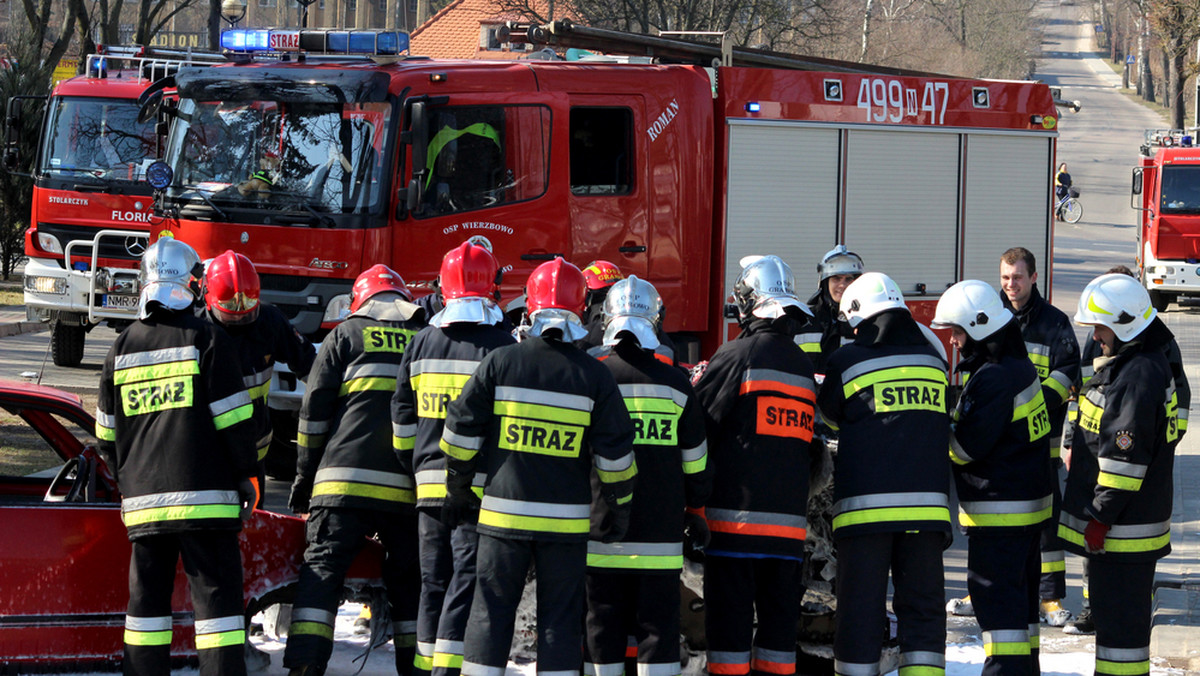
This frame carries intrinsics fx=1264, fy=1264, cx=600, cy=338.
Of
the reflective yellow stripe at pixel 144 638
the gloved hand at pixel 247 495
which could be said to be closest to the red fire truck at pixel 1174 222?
the gloved hand at pixel 247 495

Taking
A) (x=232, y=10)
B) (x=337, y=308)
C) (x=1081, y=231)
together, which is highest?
(x=232, y=10)

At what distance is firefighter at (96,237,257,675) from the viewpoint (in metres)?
4.61

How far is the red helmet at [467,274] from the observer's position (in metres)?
5.00

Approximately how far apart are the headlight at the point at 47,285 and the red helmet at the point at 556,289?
8.91m

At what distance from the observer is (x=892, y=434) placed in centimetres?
481

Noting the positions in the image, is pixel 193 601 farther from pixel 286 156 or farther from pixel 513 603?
pixel 286 156

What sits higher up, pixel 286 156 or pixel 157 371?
pixel 286 156

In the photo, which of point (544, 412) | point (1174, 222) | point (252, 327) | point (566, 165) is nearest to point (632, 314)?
point (544, 412)

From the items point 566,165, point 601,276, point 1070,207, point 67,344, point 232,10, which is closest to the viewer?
point 601,276

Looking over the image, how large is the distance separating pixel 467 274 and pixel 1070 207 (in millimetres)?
34430

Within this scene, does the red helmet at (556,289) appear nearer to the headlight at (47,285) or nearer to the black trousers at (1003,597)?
the black trousers at (1003,597)

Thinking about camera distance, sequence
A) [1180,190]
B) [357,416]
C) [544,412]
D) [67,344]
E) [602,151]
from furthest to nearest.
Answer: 1. [1180,190]
2. [67,344]
3. [602,151]
4. [357,416]
5. [544,412]

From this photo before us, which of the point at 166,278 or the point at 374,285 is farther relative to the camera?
the point at 374,285

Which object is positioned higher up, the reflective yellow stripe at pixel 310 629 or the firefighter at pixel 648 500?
the firefighter at pixel 648 500
